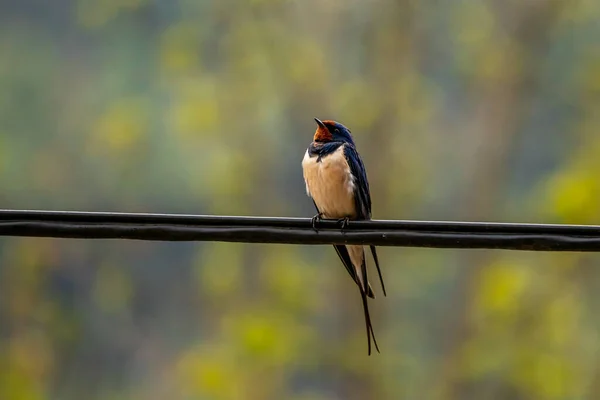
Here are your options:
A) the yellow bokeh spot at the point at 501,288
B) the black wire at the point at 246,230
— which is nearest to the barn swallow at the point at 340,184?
the black wire at the point at 246,230

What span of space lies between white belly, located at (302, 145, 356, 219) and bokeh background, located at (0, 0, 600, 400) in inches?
51.5

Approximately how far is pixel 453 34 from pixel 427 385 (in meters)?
2.03

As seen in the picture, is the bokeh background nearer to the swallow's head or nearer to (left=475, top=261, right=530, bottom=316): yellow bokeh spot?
(left=475, top=261, right=530, bottom=316): yellow bokeh spot

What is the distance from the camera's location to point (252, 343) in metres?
4.02

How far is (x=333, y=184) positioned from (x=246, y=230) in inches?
40.8

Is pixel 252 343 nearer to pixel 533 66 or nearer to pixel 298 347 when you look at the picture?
pixel 298 347

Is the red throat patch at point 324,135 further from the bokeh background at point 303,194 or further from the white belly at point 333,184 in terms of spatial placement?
the bokeh background at point 303,194

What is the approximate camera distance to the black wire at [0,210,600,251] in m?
1.60

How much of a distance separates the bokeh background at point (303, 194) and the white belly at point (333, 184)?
131cm

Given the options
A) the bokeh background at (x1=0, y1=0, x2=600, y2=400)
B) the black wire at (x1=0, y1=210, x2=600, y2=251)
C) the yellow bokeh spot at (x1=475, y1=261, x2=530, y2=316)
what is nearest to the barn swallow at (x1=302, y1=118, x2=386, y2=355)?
the black wire at (x1=0, y1=210, x2=600, y2=251)

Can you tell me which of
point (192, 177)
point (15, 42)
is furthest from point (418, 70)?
point (15, 42)

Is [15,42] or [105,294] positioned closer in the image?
[105,294]

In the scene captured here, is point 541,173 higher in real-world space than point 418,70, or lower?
lower

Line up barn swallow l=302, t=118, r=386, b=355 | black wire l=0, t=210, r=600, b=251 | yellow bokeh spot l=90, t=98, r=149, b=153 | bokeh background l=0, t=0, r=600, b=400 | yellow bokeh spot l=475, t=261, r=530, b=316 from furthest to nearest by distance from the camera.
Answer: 1. yellow bokeh spot l=90, t=98, r=149, b=153
2. bokeh background l=0, t=0, r=600, b=400
3. yellow bokeh spot l=475, t=261, r=530, b=316
4. barn swallow l=302, t=118, r=386, b=355
5. black wire l=0, t=210, r=600, b=251
